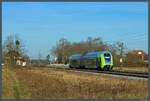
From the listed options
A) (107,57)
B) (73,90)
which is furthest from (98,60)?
(73,90)

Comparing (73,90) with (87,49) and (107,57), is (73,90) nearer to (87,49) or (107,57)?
(107,57)

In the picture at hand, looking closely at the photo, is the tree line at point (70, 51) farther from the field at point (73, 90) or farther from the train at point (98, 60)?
the field at point (73, 90)

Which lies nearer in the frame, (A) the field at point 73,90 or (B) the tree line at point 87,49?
(A) the field at point 73,90

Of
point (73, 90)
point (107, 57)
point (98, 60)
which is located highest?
point (107, 57)

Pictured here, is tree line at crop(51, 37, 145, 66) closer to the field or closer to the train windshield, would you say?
the train windshield

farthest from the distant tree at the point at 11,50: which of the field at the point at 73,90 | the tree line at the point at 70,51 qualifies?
the field at the point at 73,90

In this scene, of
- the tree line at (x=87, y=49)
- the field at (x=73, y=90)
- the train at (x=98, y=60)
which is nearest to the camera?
the field at (x=73, y=90)

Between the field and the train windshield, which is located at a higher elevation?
the train windshield

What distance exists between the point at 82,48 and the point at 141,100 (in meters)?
67.8

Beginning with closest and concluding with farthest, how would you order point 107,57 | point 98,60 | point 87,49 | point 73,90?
1. point 73,90
2. point 107,57
3. point 98,60
4. point 87,49

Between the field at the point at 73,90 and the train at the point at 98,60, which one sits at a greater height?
the train at the point at 98,60

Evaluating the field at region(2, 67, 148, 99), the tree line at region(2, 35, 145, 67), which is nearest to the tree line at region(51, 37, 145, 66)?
the tree line at region(2, 35, 145, 67)

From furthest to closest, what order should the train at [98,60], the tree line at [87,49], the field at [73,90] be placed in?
Result: the tree line at [87,49], the train at [98,60], the field at [73,90]

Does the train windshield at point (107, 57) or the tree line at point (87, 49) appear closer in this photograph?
the train windshield at point (107, 57)
